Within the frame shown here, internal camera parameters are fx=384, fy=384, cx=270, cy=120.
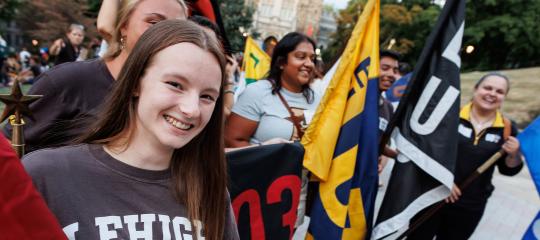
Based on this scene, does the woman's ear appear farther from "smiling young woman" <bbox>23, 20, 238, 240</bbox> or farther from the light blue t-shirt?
the light blue t-shirt

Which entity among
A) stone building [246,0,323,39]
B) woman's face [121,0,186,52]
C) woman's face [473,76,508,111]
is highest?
woman's face [121,0,186,52]

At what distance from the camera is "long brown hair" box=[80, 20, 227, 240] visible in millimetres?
1138

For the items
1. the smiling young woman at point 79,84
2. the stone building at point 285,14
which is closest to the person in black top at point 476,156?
the smiling young woman at point 79,84

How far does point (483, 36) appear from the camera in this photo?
2742 cm

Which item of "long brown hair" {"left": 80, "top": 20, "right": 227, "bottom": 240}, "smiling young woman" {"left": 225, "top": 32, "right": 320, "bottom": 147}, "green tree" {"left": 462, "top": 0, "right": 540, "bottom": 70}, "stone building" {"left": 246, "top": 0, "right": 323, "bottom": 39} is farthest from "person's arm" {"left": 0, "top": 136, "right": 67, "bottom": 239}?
"stone building" {"left": 246, "top": 0, "right": 323, "bottom": 39}

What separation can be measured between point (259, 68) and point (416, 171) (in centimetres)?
451

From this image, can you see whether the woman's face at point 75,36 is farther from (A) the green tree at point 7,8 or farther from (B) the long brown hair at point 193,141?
(A) the green tree at point 7,8

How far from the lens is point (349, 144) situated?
2.71 metres

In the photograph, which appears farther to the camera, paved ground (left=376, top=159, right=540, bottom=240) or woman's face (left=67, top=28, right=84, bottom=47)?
woman's face (left=67, top=28, right=84, bottom=47)

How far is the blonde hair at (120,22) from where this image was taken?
5.64 feet

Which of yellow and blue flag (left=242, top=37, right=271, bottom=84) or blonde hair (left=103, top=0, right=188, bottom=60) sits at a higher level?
blonde hair (left=103, top=0, right=188, bottom=60)

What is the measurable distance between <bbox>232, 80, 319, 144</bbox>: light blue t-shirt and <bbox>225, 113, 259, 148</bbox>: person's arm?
3cm

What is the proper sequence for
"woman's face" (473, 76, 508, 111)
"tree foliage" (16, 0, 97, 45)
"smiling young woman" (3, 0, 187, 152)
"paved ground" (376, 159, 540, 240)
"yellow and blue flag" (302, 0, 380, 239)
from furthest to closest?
1. "tree foliage" (16, 0, 97, 45)
2. "paved ground" (376, 159, 540, 240)
3. "woman's face" (473, 76, 508, 111)
4. "yellow and blue flag" (302, 0, 380, 239)
5. "smiling young woman" (3, 0, 187, 152)

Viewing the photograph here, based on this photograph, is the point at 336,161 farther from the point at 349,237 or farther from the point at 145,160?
the point at 145,160
